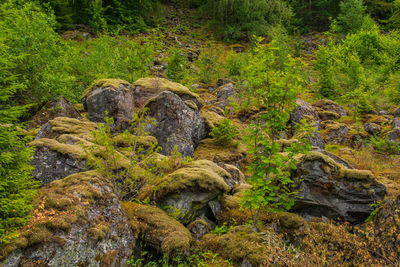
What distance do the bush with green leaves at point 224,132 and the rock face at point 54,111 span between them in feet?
21.5

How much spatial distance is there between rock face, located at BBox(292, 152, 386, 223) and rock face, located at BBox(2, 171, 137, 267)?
428cm

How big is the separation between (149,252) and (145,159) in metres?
2.09

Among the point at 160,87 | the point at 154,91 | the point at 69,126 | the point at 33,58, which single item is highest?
the point at 33,58

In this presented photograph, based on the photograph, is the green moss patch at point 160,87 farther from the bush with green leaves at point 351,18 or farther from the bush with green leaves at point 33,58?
the bush with green leaves at point 351,18

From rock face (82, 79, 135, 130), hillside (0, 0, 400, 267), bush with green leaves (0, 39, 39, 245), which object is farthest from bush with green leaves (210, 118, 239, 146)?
bush with green leaves (0, 39, 39, 245)

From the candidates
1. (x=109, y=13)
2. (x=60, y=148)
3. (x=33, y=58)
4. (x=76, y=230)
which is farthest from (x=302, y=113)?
(x=109, y=13)

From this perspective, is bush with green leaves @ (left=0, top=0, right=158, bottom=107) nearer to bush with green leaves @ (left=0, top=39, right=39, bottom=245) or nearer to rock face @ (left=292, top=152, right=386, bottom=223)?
bush with green leaves @ (left=0, top=39, right=39, bottom=245)

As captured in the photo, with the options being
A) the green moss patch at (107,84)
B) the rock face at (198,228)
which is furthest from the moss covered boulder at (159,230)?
the green moss patch at (107,84)

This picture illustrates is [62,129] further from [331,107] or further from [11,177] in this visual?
[331,107]

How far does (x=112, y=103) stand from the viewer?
1082 centimetres

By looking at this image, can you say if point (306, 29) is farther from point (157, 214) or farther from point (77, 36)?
point (157, 214)

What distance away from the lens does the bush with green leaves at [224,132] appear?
10.8m

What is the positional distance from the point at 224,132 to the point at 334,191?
552 centimetres

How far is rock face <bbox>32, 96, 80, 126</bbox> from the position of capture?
10.4m
